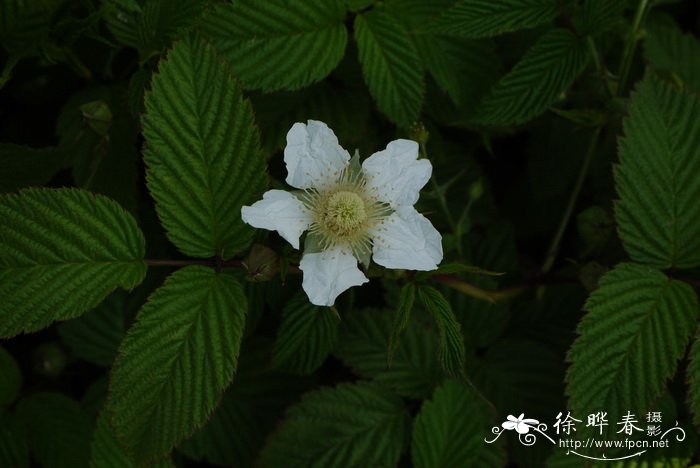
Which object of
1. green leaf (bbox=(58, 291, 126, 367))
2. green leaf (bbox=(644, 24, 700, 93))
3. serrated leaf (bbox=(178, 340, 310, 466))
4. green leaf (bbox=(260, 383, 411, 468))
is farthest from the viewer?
green leaf (bbox=(644, 24, 700, 93))

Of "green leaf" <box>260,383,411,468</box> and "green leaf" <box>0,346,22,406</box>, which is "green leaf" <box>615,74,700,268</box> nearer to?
"green leaf" <box>260,383,411,468</box>

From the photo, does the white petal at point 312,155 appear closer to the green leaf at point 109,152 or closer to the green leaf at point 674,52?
the green leaf at point 109,152

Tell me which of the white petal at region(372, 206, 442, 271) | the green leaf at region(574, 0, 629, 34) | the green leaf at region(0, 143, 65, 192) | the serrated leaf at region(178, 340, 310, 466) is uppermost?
the green leaf at region(574, 0, 629, 34)

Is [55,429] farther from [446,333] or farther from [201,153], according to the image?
[446,333]

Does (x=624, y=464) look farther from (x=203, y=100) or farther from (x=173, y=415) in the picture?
(x=203, y=100)

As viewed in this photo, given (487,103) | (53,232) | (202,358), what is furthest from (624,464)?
(53,232)

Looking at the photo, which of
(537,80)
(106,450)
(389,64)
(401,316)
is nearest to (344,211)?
(401,316)

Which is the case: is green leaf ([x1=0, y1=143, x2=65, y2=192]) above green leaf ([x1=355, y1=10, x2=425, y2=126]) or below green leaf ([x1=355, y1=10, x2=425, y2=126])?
below

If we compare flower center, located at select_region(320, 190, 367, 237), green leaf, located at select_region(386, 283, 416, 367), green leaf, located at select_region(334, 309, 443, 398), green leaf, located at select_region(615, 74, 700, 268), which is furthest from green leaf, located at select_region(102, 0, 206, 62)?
green leaf, located at select_region(615, 74, 700, 268)
